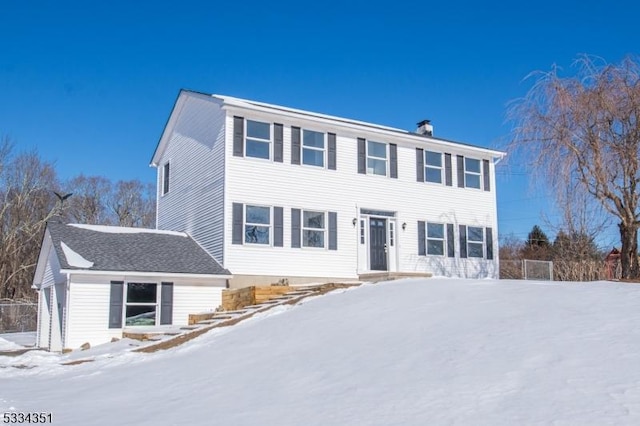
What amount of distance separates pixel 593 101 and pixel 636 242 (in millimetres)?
3694

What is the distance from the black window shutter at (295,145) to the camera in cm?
2064

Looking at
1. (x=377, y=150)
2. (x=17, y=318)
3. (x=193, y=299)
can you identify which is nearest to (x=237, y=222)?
(x=193, y=299)

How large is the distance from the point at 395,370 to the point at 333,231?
13.1 m

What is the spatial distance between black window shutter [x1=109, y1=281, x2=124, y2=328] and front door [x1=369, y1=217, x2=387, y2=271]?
822cm

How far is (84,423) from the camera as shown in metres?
7.29

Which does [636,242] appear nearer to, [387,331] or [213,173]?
[387,331]

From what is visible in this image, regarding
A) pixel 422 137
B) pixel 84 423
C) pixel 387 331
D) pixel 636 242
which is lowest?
pixel 84 423

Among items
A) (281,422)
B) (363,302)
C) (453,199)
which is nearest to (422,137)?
(453,199)

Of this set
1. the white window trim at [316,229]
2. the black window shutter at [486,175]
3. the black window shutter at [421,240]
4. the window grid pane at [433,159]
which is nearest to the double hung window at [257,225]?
the white window trim at [316,229]

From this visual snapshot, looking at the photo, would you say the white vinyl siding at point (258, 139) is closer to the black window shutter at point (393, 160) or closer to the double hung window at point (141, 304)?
the black window shutter at point (393, 160)

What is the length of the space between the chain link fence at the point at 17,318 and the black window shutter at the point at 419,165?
1787 cm

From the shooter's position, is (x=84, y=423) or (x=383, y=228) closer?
(x=84, y=423)

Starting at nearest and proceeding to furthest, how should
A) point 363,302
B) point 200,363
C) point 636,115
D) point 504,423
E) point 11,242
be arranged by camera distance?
point 504,423
point 200,363
point 363,302
point 636,115
point 11,242

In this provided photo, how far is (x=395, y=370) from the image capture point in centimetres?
786
